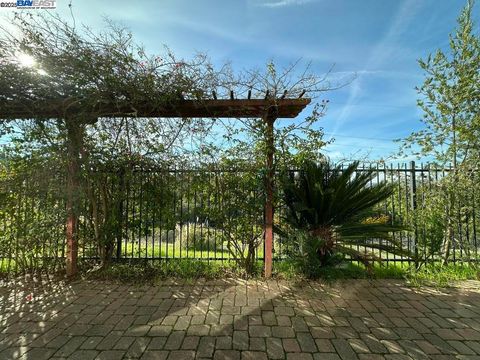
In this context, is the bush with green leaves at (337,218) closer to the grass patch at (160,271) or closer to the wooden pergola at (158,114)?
the wooden pergola at (158,114)

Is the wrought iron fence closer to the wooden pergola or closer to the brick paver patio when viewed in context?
the wooden pergola

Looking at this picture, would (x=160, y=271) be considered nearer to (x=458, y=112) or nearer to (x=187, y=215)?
(x=187, y=215)

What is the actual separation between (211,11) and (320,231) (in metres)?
4.04

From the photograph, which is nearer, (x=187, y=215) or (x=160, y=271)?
(x=160, y=271)

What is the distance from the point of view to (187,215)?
5.09 meters

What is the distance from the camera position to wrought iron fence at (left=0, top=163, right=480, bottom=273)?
4613mm

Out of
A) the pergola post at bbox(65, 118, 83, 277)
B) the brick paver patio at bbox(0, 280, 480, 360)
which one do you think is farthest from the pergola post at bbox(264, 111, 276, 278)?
the pergola post at bbox(65, 118, 83, 277)

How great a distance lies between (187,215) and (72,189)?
1.86 meters

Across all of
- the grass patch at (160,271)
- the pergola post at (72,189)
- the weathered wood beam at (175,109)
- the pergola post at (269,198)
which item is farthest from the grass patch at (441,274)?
the pergola post at (72,189)

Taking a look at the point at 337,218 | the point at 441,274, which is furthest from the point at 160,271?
the point at 441,274

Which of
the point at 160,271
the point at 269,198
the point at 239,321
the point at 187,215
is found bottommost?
the point at 239,321

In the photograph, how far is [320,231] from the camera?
4523mm

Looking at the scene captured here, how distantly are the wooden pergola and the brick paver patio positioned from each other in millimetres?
877

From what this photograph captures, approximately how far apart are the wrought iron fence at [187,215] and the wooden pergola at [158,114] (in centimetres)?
18
